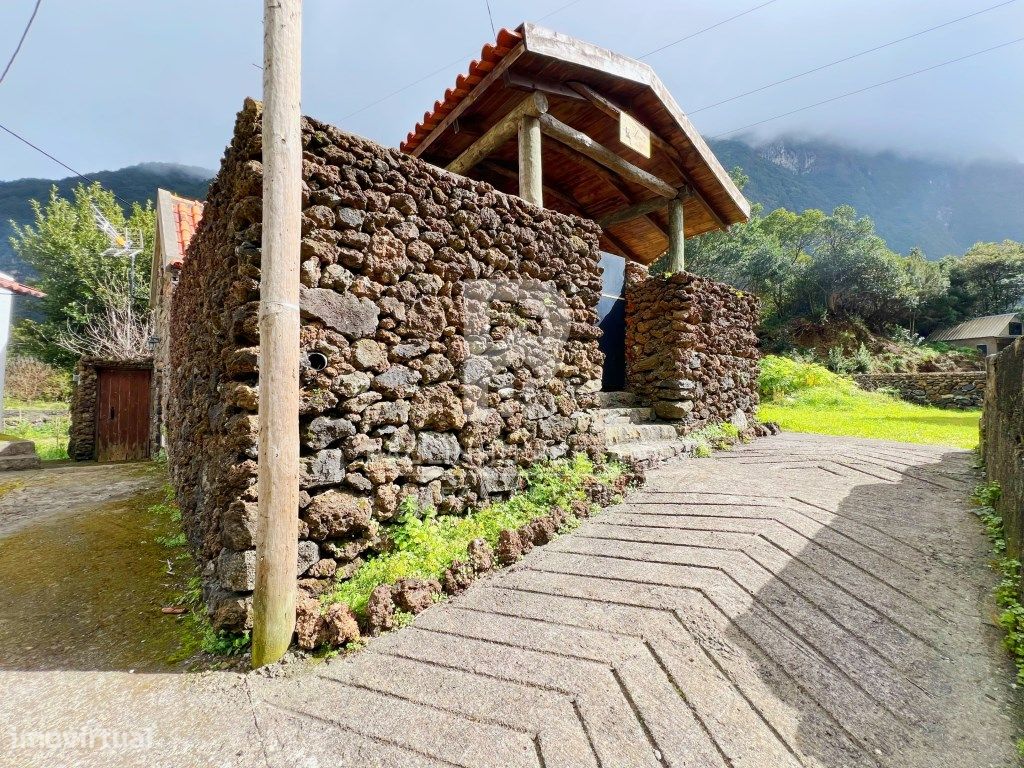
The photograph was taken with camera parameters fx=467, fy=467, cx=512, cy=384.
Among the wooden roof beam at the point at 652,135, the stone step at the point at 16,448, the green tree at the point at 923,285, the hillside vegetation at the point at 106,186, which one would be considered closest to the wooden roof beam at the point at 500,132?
the wooden roof beam at the point at 652,135

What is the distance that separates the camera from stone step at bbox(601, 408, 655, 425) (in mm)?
5613

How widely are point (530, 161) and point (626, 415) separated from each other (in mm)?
3196

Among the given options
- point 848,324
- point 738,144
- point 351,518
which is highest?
point 738,144

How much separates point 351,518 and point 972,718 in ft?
9.71

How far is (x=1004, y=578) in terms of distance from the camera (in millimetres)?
2582

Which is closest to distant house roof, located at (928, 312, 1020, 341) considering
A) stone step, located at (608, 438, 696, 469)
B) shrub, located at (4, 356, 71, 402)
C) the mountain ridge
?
stone step, located at (608, 438, 696, 469)

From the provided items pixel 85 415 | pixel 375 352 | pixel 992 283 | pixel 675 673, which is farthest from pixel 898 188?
pixel 85 415

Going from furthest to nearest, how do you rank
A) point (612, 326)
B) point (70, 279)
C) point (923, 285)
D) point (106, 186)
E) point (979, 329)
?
point (106, 186)
point (923, 285)
point (979, 329)
point (70, 279)
point (612, 326)

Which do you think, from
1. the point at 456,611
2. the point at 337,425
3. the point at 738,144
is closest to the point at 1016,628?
the point at 456,611

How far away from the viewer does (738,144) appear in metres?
87.3

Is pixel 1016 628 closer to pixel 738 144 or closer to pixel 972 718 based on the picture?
pixel 972 718

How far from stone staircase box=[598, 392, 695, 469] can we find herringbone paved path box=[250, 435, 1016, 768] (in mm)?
1507

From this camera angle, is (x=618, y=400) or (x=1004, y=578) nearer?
(x=1004, y=578)

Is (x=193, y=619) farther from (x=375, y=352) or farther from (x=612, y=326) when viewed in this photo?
(x=612, y=326)
